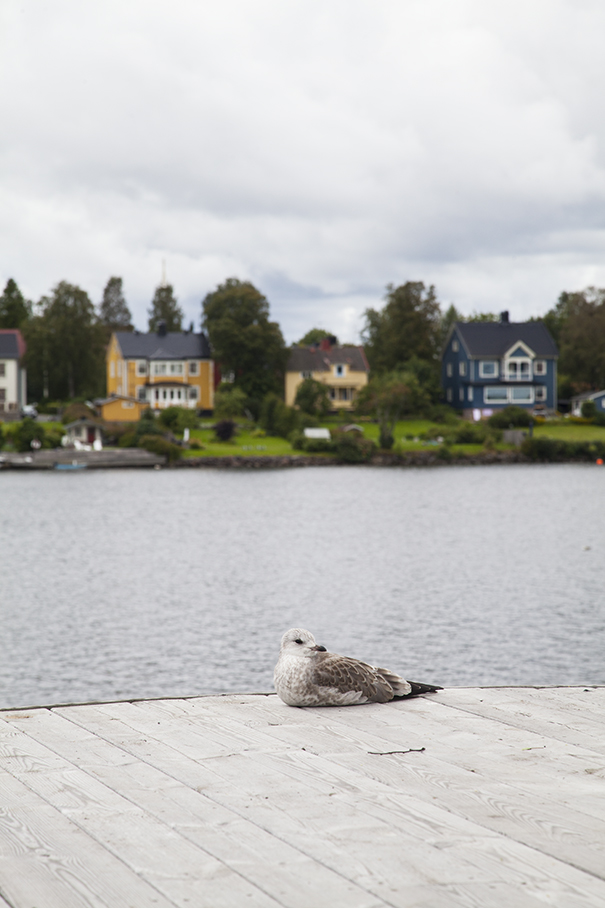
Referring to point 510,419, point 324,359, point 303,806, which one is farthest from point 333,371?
point 303,806

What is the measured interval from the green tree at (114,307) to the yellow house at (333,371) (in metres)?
45.0

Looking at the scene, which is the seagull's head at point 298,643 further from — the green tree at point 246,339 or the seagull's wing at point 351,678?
the green tree at point 246,339

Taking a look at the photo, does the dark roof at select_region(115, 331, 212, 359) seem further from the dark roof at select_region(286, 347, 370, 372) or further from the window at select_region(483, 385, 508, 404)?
the window at select_region(483, 385, 508, 404)

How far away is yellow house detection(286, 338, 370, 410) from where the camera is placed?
105750 mm

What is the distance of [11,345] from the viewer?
338 feet

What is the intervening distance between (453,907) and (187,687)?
1465 cm

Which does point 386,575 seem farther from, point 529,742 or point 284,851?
point 284,851

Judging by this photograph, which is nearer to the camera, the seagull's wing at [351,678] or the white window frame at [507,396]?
the seagull's wing at [351,678]

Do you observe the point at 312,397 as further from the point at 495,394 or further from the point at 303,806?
the point at 303,806

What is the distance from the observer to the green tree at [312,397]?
97.8 meters

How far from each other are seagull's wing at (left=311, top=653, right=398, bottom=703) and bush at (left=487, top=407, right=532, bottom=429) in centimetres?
8958

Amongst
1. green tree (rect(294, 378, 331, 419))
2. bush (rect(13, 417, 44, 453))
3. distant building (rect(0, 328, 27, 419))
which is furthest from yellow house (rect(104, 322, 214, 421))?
bush (rect(13, 417, 44, 453))

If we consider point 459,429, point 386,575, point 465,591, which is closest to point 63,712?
point 465,591

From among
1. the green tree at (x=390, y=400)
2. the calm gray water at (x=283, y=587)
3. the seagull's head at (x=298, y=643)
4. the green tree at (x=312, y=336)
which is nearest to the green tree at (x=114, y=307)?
the green tree at (x=312, y=336)
